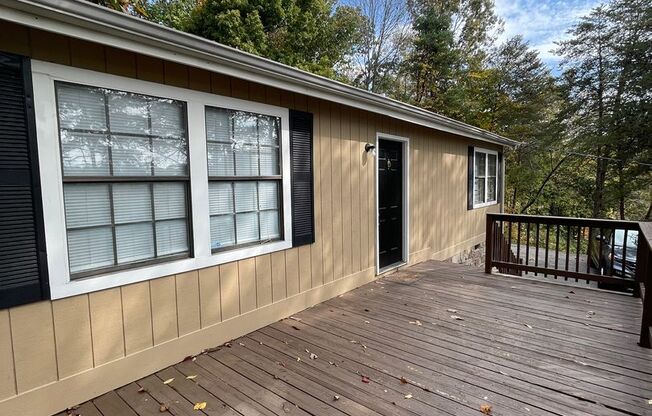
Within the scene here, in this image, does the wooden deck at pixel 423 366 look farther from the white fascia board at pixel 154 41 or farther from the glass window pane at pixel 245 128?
the white fascia board at pixel 154 41

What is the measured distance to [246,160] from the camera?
117 inches

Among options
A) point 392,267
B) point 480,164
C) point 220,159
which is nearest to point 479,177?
point 480,164

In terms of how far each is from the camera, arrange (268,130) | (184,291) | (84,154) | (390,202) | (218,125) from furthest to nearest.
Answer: (390,202), (268,130), (218,125), (184,291), (84,154)

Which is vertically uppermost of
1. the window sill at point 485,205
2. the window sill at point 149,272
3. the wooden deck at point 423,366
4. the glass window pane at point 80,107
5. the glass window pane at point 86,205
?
the glass window pane at point 80,107

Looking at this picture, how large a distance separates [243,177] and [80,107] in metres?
1.25

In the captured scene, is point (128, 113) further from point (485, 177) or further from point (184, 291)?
point (485, 177)

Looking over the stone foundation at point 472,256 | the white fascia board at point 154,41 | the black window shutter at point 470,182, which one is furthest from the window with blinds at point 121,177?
the black window shutter at point 470,182

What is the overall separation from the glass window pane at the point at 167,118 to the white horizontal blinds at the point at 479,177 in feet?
20.9

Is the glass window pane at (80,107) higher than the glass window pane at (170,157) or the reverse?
higher

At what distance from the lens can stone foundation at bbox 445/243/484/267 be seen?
687cm

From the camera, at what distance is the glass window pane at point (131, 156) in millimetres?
2199

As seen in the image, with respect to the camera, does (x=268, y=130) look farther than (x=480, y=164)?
No

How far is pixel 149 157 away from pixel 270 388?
1.80 metres

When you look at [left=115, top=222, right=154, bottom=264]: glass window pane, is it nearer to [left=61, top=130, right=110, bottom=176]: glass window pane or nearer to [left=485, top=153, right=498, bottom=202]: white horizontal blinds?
[left=61, top=130, right=110, bottom=176]: glass window pane
